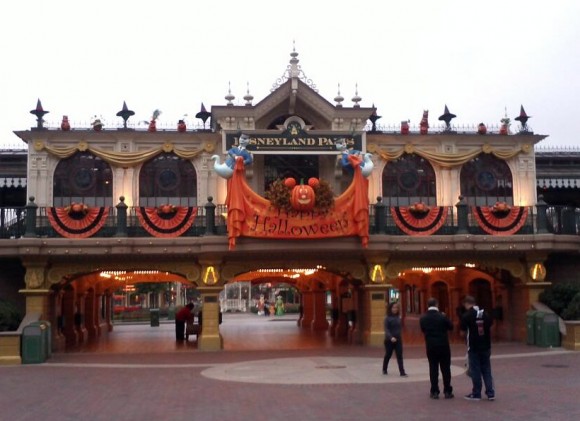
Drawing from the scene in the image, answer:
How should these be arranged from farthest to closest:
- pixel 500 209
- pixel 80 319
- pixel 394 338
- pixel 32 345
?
pixel 80 319 → pixel 500 209 → pixel 32 345 → pixel 394 338

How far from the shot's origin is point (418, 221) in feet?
84.3

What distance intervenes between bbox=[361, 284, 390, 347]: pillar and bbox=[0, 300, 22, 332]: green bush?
12.1m

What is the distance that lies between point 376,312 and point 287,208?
5085 mm

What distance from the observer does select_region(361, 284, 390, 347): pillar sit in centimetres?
2538

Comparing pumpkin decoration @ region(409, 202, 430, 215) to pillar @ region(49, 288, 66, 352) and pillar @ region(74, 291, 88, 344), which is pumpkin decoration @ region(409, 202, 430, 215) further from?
pillar @ region(74, 291, 88, 344)

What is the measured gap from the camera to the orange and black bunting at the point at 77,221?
24.6 m

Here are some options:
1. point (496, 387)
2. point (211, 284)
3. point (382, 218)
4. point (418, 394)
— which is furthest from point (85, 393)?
point (382, 218)

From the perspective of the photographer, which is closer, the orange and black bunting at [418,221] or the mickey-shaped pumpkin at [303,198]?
the mickey-shaped pumpkin at [303,198]

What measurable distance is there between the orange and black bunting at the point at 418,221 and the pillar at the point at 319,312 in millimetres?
13363

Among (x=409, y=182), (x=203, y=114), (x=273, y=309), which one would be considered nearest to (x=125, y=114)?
(x=203, y=114)

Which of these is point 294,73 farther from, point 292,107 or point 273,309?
point 273,309

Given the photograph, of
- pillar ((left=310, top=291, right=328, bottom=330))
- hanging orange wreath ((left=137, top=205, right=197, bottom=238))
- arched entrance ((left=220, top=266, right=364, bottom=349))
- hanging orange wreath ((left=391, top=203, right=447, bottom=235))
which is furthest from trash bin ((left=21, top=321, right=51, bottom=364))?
pillar ((left=310, top=291, right=328, bottom=330))

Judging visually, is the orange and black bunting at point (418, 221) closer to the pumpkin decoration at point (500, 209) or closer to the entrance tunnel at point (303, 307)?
the pumpkin decoration at point (500, 209)

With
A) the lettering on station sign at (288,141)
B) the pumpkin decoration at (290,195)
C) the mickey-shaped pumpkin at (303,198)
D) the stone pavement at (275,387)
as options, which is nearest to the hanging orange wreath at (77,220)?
the stone pavement at (275,387)
